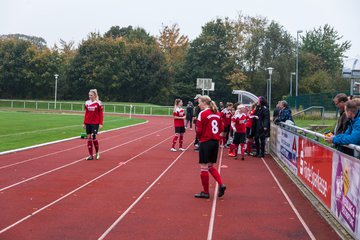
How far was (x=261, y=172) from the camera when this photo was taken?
39.4 ft

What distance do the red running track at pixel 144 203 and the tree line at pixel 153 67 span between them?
5226 cm

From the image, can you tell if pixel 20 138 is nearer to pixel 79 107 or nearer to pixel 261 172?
pixel 261 172

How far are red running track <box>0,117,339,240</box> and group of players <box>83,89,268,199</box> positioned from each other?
55 centimetres

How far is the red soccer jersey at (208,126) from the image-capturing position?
8406 mm

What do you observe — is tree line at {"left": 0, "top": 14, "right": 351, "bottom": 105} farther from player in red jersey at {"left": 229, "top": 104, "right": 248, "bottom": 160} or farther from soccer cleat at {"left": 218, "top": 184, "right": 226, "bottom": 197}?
soccer cleat at {"left": 218, "top": 184, "right": 226, "bottom": 197}

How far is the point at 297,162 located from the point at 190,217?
448 centimetres

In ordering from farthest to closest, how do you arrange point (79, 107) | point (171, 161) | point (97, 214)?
point (79, 107) < point (171, 161) < point (97, 214)

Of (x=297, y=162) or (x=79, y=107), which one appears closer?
(x=297, y=162)

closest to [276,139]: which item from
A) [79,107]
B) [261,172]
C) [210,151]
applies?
[261,172]

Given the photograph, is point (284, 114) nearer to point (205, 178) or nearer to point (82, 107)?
point (205, 178)

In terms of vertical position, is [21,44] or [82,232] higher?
[21,44]

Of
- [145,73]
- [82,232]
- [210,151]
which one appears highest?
[145,73]

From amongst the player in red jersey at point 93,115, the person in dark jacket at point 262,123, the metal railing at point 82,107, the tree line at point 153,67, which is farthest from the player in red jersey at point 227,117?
the tree line at point 153,67

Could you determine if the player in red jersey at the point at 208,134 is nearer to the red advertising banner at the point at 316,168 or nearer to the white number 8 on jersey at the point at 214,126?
the white number 8 on jersey at the point at 214,126
